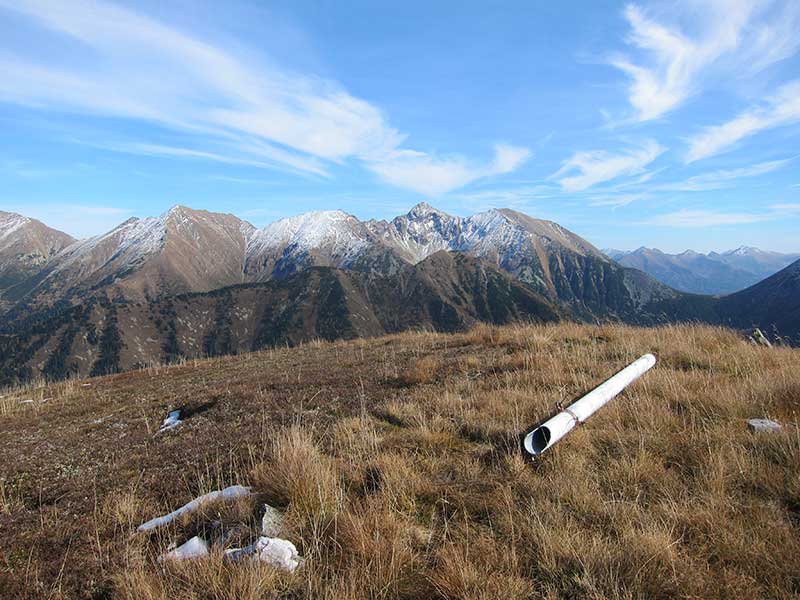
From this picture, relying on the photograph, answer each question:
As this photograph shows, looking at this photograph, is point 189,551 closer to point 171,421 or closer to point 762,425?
point 171,421

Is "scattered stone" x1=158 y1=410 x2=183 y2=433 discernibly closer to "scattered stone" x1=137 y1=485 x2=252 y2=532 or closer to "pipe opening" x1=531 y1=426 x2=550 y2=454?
"scattered stone" x1=137 y1=485 x2=252 y2=532

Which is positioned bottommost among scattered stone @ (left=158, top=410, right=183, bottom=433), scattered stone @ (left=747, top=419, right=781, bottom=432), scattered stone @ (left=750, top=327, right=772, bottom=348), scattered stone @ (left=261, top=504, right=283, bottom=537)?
scattered stone @ (left=158, top=410, right=183, bottom=433)

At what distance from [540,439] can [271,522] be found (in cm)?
329

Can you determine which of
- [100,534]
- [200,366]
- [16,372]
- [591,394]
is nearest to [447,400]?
[591,394]

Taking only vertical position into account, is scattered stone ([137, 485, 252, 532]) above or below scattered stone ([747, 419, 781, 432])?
below

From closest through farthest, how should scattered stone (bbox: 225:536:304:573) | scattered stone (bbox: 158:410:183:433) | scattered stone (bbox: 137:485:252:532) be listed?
1. scattered stone (bbox: 225:536:304:573)
2. scattered stone (bbox: 137:485:252:532)
3. scattered stone (bbox: 158:410:183:433)

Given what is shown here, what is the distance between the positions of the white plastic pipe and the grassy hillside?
18 centimetres

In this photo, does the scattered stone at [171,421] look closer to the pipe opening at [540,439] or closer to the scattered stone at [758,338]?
the pipe opening at [540,439]

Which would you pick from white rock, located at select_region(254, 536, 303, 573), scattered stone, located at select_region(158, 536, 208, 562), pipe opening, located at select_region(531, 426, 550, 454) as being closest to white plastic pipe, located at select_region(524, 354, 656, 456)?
pipe opening, located at select_region(531, 426, 550, 454)

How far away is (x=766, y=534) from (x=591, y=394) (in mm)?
2829

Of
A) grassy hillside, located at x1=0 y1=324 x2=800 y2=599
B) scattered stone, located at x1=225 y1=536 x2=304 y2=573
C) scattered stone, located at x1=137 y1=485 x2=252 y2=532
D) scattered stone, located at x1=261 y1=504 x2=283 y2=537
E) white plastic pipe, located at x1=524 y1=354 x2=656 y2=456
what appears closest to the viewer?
grassy hillside, located at x1=0 y1=324 x2=800 y2=599

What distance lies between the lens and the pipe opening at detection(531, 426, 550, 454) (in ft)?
16.1

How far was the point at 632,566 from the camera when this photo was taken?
9.73 ft

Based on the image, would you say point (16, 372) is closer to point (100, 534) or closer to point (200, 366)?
point (200, 366)
